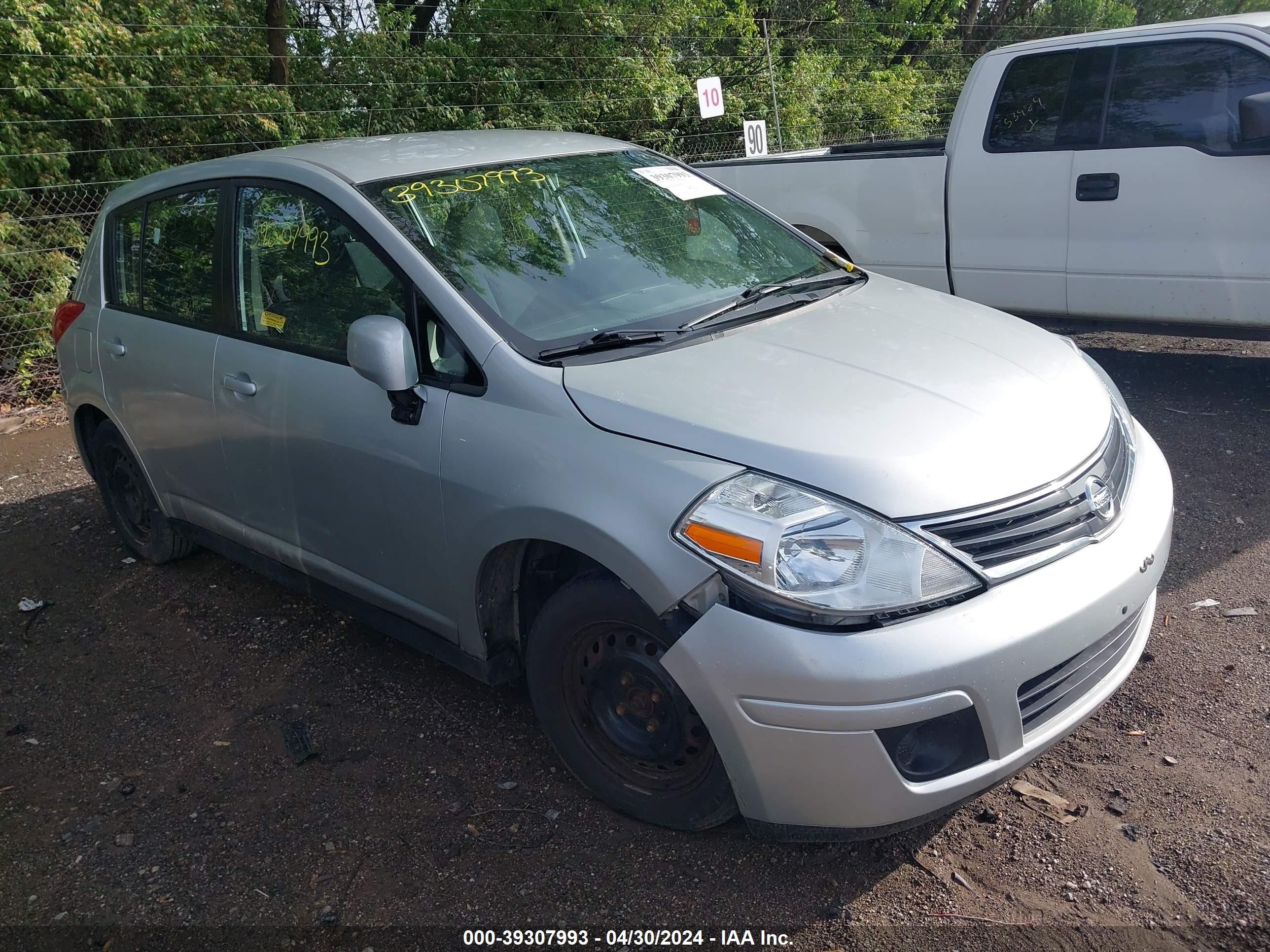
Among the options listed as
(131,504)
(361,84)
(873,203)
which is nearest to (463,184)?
(131,504)

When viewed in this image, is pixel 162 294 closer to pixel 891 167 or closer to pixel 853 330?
pixel 853 330

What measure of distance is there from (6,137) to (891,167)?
616 centimetres

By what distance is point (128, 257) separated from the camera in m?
4.65

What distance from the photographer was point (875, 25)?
17.2 m

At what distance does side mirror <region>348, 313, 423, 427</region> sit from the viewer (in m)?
3.10

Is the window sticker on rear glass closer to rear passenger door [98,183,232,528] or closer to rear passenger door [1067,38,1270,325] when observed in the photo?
rear passenger door [98,183,232,528]

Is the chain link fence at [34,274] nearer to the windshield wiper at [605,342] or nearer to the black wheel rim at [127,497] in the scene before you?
the black wheel rim at [127,497]

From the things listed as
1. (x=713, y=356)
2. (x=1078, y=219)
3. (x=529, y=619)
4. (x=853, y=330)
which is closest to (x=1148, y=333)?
(x=1078, y=219)

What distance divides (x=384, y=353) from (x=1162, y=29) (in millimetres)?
4930

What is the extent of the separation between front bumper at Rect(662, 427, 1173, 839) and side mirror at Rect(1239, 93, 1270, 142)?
365 centimetres

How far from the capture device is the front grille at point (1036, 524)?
255 cm

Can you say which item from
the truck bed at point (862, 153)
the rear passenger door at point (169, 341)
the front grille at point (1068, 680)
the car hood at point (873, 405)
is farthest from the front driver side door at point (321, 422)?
the truck bed at point (862, 153)

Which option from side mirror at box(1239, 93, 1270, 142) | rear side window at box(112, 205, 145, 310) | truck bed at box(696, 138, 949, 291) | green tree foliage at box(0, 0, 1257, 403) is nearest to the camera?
rear side window at box(112, 205, 145, 310)

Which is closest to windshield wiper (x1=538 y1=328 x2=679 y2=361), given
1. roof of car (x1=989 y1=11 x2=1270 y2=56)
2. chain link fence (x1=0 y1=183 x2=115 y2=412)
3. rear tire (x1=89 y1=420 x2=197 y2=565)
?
rear tire (x1=89 y1=420 x2=197 y2=565)
